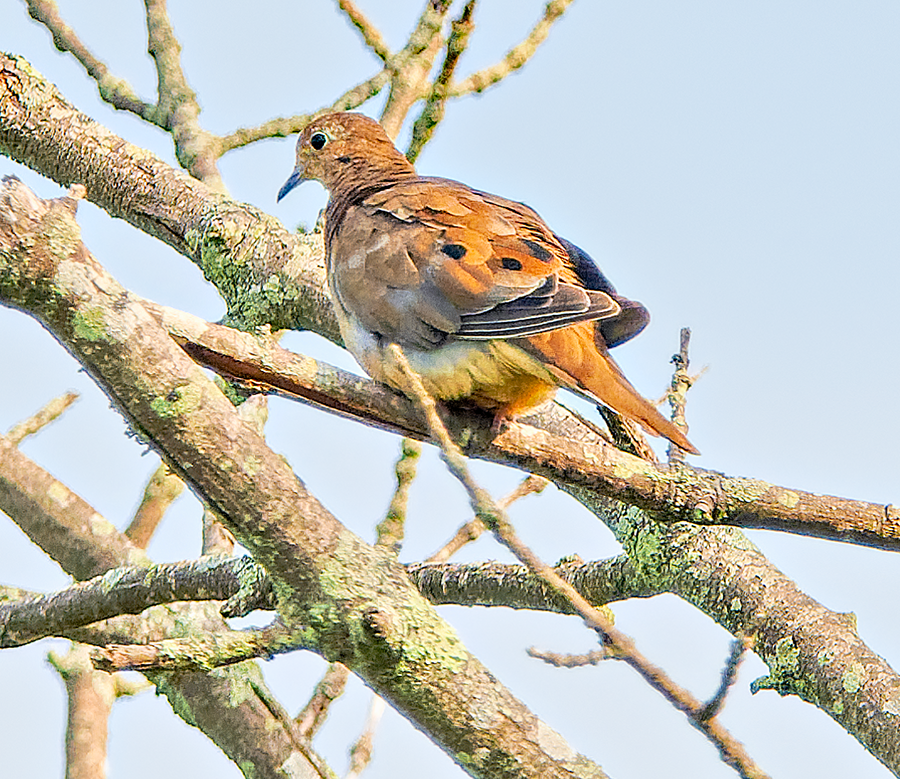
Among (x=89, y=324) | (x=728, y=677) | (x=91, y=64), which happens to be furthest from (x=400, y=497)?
(x=91, y=64)

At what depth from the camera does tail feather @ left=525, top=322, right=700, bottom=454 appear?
9.48ft

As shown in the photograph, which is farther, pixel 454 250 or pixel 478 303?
pixel 454 250

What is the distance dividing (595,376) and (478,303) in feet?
1.26

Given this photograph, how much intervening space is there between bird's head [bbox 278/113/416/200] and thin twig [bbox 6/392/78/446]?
1.29m

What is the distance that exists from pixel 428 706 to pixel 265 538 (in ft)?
1.65

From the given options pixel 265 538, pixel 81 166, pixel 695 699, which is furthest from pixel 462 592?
pixel 81 166

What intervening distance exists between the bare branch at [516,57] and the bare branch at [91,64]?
127 cm

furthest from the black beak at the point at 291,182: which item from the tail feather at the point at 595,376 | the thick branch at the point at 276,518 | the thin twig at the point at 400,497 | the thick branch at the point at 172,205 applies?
the thick branch at the point at 276,518

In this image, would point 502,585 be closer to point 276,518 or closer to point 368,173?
point 276,518

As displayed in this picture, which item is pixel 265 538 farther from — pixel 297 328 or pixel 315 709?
pixel 297 328

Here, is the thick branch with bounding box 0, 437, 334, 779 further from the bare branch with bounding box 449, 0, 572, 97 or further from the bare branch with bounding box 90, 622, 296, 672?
the bare branch with bounding box 449, 0, 572, 97

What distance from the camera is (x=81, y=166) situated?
418 cm

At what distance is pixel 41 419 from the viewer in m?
4.27

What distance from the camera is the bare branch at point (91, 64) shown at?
4.59m
